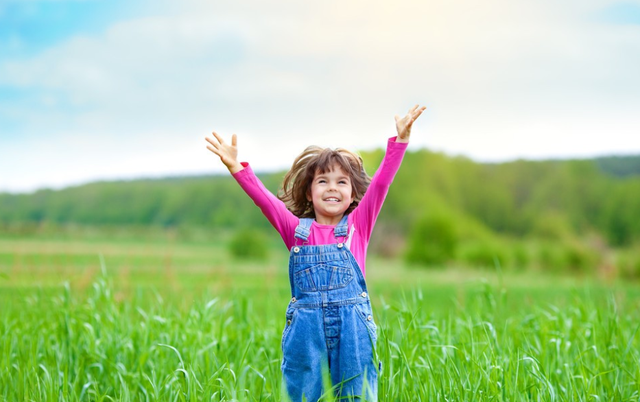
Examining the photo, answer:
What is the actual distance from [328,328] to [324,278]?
8.2 inches

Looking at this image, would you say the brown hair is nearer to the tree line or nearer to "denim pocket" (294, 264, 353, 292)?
"denim pocket" (294, 264, 353, 292)

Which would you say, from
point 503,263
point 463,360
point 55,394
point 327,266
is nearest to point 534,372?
point 463,360

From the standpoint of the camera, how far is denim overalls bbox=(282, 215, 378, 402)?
246 cm

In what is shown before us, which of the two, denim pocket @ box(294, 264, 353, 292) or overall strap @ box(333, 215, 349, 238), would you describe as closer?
denim pocket @ box(294, 264, 353, 292)

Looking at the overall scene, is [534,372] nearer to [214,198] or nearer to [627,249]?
[627,249]

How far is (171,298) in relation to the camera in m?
4.33

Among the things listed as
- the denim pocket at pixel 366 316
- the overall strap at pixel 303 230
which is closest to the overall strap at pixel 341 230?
the overall strap at pixel 303 230

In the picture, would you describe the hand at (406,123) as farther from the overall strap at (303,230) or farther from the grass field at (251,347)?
the grass field at (251,347)

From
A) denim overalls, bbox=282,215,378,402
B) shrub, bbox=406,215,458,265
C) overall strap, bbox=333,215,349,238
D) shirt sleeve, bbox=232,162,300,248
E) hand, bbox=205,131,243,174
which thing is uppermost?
hand, bbox=205,131,243,174

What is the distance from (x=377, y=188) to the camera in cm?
260

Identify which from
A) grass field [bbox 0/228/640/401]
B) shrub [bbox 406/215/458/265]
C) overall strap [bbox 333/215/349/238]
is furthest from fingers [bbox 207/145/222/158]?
shrub [bbox 406/215/458/265]

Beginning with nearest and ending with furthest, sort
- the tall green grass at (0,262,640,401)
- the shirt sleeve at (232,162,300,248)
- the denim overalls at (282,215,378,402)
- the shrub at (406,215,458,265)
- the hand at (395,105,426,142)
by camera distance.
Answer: the denim overalls at (282,215,378,402) → the hand at (395,105,426,142) → the shirt sleeve at (232,162,300,248) → the tall green grass at (0,262,640,401) → the shrub at (406,215,458,265)

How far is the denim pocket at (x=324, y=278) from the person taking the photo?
2.47 meters

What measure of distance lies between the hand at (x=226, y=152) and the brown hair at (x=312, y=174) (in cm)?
29
